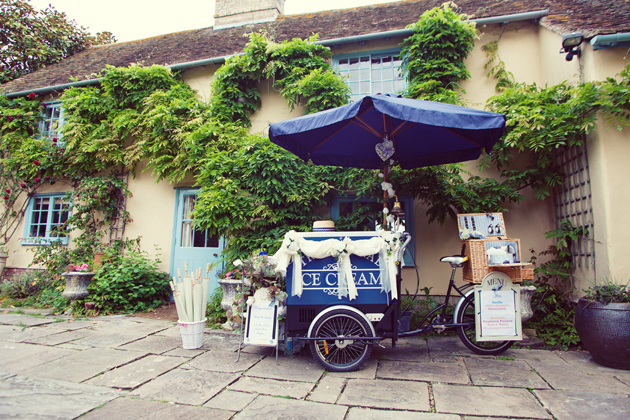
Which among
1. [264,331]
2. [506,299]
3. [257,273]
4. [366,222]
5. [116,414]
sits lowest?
[116,414]

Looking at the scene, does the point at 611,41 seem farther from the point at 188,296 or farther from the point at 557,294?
the point at 188,296

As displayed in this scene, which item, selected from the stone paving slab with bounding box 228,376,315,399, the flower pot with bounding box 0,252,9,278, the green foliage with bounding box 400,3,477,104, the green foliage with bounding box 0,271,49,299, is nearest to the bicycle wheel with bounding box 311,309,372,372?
the stone paving slab with bounding box 228,376,315,399

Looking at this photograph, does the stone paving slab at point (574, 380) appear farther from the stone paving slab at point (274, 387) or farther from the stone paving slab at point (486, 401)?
the stone paving slab at point (274, 387)

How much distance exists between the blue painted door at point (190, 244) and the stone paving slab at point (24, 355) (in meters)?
2.98

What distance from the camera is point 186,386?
2980 mm

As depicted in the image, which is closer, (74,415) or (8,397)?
(74,415)

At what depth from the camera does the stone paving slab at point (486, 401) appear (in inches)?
98.4

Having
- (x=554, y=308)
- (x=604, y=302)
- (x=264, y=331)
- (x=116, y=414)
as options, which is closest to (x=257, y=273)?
(x=264, y=331)

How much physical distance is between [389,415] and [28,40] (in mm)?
14452

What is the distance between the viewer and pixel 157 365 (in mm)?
3484

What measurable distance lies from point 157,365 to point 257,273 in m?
1.36

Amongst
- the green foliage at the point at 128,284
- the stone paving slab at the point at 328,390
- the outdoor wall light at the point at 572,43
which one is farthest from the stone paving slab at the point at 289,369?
the outdoor wall light at the point at 572,43

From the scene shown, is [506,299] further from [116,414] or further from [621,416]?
[116,414]

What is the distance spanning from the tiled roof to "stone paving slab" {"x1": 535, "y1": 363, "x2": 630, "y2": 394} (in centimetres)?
410
